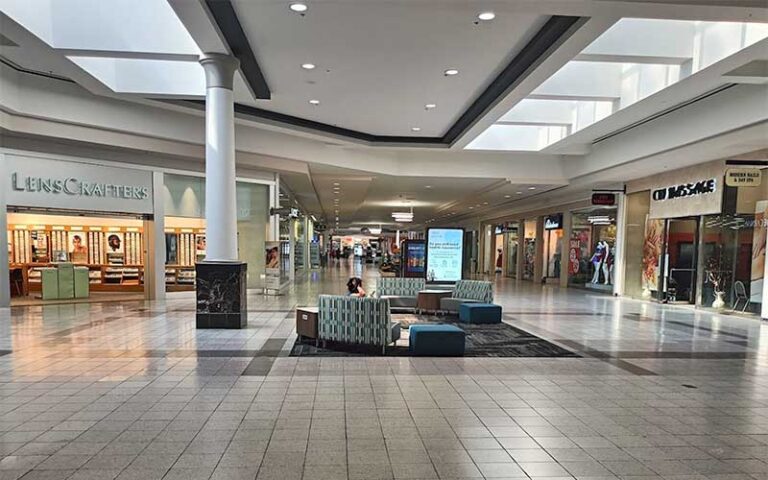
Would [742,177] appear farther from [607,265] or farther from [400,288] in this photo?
[400,288]

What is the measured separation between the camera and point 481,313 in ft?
28.5

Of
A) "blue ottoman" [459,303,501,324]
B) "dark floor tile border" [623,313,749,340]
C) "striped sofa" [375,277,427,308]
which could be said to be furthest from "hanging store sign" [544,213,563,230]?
"blue ottoman" [459,303,501,324]

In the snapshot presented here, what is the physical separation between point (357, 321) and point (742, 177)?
9061 mm

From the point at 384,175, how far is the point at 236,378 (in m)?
10.4

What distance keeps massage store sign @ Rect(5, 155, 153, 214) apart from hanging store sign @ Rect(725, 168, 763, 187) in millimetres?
13944

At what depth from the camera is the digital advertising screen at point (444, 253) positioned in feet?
43.1

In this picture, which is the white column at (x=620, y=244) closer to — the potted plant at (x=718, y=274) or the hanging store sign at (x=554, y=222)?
the potted plant at (x=718, y=274)

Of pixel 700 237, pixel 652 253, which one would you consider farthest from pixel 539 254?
pixel 700 237

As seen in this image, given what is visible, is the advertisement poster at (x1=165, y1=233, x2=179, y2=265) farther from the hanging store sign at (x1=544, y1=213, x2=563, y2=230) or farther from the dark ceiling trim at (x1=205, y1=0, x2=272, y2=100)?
the hanging store sign at (x1=544, y1=213, x2=563, y2=230)

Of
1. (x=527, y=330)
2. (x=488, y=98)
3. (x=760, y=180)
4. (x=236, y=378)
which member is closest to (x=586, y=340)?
(x=527, y=330)

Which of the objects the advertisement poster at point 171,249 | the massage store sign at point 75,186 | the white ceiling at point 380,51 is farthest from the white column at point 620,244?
the massage store sign at point 75,186

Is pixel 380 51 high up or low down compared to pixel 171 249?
up

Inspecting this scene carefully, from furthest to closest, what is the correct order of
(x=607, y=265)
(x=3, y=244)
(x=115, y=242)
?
1. (x=607, y=265)
2. (x=115, y=242)
3. (x=3, y=244)

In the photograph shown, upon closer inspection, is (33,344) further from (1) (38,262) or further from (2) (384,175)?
(2) (384,175)
